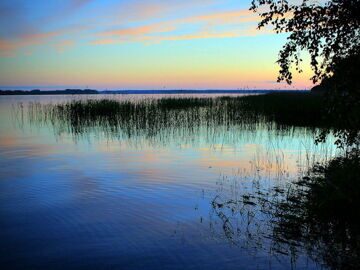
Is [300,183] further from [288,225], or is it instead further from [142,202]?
[142,202]

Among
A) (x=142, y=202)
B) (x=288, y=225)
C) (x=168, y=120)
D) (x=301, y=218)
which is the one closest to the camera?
(x=288, y=225)

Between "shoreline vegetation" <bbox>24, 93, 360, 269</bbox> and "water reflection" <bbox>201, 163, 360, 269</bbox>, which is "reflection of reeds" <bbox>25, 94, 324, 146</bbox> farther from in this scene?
"water reflection" <bbox>201, 163, 360, 269</bbox>

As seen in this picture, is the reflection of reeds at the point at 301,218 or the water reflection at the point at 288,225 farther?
the reflection of reeds at the point at 301,218

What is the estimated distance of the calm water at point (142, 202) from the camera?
5188 millimetres

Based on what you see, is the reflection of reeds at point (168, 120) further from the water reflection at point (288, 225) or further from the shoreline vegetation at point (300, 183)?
the water reflection at point (288, 225)

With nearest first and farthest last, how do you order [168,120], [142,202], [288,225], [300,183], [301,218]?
[288,225] → [301,218] → [142,202] → [300,183] → [168,120]

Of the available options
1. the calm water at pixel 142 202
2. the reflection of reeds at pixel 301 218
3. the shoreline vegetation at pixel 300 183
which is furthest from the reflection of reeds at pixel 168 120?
the reflection of reeds at pixel 301 218

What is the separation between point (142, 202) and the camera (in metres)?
7.84

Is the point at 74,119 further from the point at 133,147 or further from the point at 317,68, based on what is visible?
the point at 317,68

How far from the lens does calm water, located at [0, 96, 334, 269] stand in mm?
5188

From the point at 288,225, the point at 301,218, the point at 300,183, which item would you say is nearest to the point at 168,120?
the point at 300,183

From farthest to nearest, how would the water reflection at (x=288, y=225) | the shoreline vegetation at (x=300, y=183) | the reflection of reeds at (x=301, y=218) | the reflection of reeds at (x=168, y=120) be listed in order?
the reflection of reeds at (x=168, y=120), the shoreline vegetation at (x=300, y=183), the reflection of reeds at (x=301, y=218), the water reflection at (x=288, y=225)

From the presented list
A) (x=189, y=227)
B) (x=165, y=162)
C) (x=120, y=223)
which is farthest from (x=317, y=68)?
(x=165, y=162)

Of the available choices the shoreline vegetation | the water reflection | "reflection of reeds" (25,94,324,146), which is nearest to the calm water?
the water reflection
